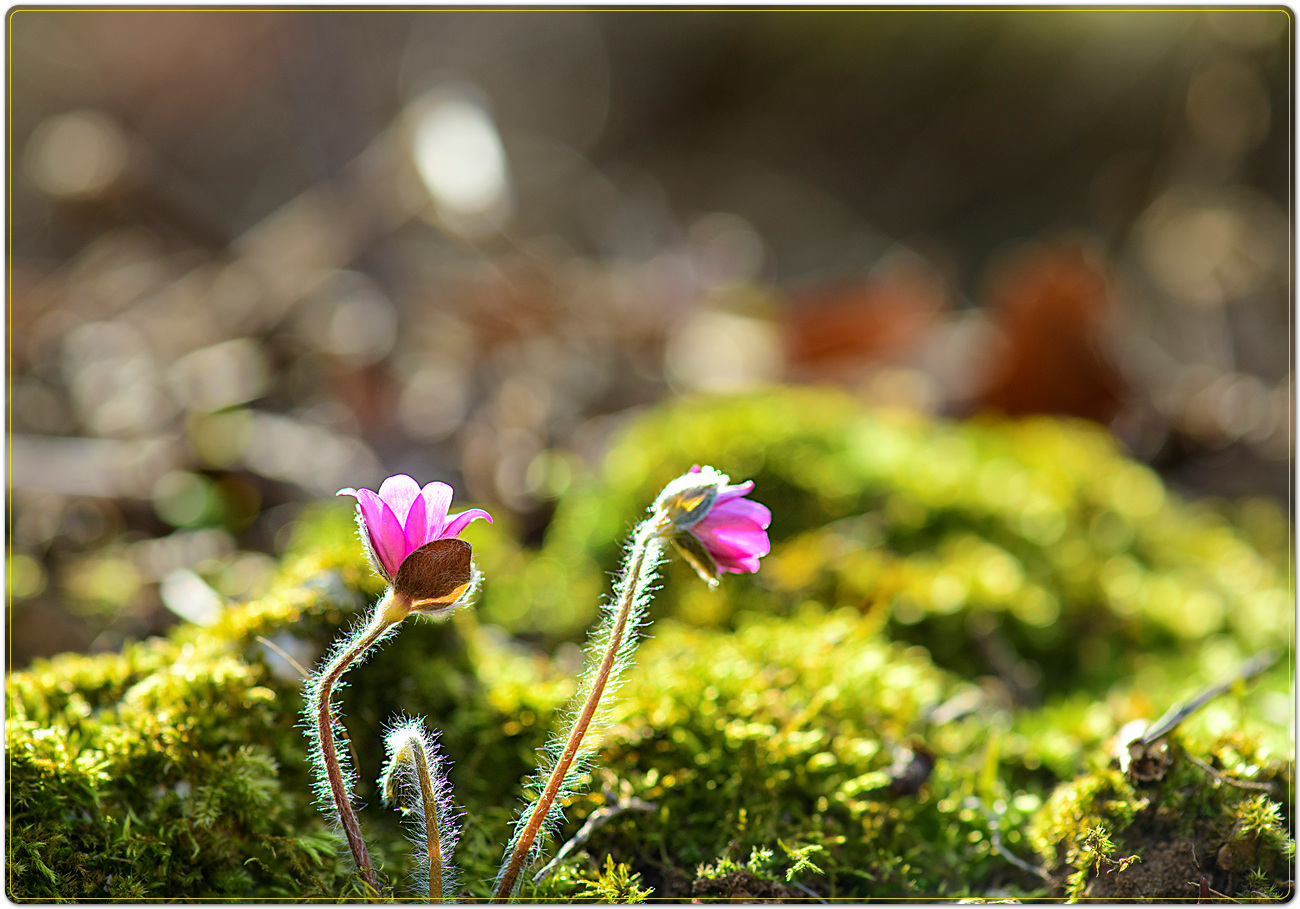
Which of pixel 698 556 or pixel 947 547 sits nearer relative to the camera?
pixel 698 556

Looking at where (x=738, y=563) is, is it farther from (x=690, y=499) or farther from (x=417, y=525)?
(x=417, y=525)

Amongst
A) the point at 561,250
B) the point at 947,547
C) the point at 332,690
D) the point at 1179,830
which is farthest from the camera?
the point at 561,250

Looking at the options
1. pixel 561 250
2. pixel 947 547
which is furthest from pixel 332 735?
pixel 561 250

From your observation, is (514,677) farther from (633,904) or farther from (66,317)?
(66,317)

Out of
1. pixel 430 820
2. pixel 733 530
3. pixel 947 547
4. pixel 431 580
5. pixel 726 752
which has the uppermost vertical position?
pixel 947 547

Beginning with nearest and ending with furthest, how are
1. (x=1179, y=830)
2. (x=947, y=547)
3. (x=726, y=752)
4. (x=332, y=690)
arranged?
1. (x=332, y=690)
2. (x=1179, y=830)
3. (x=726, y=752)
4. (x=947, y=547)

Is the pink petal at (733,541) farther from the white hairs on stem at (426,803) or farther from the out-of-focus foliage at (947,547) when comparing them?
the out-of-focus foliage at (947,547)

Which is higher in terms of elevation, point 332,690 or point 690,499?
point 690,499
